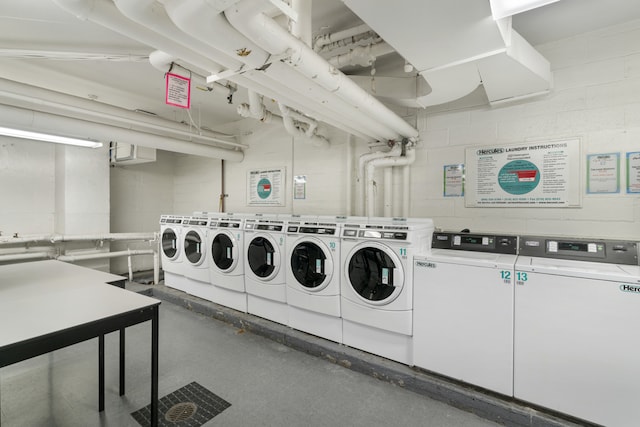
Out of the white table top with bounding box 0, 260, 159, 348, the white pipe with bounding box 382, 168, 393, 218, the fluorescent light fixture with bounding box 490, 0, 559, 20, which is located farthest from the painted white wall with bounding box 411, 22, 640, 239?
the white table top with bounding box 0, 260, 159, 348

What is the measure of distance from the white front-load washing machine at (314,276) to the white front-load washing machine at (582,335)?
1364mm

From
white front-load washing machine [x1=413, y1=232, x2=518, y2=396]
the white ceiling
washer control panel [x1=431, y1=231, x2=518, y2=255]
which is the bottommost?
white front-load washing machine [x1=413, y1=232, x2=518, y2=396]

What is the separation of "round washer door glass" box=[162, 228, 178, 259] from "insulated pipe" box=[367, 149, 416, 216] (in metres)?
2.79

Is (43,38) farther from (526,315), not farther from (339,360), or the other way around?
(526,315)

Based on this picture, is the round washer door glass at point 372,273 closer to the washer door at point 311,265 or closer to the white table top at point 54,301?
the washer door at point 311,265

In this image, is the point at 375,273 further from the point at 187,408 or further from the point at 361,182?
the point at 187,408

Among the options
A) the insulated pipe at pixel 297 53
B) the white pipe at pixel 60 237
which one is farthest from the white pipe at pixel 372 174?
the white pipe at pixel 60 237

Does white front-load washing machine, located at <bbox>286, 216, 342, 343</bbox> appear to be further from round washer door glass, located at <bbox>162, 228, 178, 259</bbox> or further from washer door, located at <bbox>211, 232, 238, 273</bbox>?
round washer door glass, located at <bbox>162, 228, 178, 259</bbox>

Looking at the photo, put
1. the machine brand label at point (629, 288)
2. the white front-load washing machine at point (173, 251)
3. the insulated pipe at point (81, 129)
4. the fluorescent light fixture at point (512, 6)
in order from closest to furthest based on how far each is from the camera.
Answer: the fluorescent light fixture at point (512, 6), the machine brand label at point (629, 288), the insulated pipe at point (81, 129), the white front-load washing machine at point (173, 251)

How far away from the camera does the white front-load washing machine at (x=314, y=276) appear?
259cm

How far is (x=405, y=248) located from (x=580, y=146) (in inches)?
70.2

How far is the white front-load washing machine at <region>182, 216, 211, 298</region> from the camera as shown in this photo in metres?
3.71

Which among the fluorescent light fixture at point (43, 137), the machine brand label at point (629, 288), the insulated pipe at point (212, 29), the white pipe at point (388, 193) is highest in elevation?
the fluorescent light fixture at point (43, 137)

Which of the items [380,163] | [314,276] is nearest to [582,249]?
[380,163]
